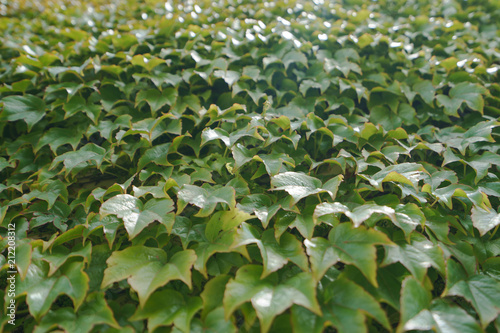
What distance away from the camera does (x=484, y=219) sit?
1229 millimetres

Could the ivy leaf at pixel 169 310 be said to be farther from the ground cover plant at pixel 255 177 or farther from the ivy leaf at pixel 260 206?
the ivy leaf at pixel 260 206

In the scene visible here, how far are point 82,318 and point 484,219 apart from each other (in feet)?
5.12

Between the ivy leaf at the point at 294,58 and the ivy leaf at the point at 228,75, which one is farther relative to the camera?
the ivy leaf at the point at 294,58

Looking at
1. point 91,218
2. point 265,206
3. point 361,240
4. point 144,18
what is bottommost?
point 91,218

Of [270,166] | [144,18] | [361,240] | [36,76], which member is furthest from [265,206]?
[144,18]

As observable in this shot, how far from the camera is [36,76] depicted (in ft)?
6.84

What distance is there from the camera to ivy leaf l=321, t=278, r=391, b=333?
0.92m

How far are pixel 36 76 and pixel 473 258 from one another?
2669 mm

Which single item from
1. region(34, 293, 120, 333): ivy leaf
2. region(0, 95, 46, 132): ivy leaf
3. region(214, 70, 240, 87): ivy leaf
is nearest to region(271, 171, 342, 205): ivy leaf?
region(34, 293, 120, 333): ivy leaf

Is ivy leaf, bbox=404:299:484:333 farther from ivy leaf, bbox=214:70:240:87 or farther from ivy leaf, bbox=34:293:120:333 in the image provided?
ivy leaf, bbox=214:70:240:87

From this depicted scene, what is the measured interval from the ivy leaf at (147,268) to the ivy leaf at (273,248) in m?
0.20

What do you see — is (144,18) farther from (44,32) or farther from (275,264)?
(275,264)

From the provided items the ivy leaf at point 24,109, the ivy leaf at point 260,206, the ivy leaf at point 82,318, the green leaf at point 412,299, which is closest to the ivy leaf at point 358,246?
the green leaf at point 412,299

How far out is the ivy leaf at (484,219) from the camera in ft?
3.92
